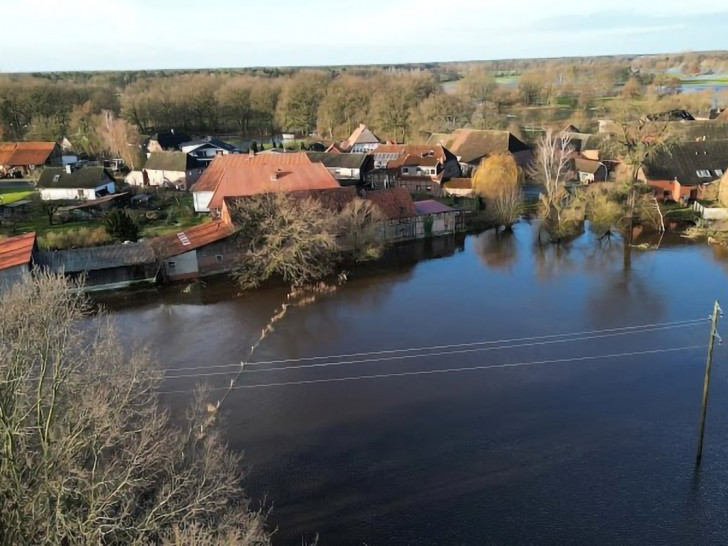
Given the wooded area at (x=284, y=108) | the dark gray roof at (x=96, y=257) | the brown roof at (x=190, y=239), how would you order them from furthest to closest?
the wooded area at (x=284, y=108) → the brown roof at (x=190, y=239) → the dark gray roof at (x=96, y=257)

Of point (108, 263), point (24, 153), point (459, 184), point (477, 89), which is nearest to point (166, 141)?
point (24, 153)

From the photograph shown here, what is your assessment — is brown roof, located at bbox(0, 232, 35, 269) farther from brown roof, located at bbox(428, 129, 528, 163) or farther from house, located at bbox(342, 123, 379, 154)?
house, located at bbox(342, 123, 379, 154)

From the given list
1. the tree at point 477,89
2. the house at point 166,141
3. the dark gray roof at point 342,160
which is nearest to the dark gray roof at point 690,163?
the dark gray roof at point 342,160

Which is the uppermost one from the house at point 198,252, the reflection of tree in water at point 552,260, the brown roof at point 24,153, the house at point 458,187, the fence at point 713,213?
the brown roof at point 24,153

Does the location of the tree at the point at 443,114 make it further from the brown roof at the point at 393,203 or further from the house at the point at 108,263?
the house at the point at 108,263

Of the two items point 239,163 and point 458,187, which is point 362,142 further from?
point 239,163

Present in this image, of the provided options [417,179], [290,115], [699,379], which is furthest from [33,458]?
[290,115]
